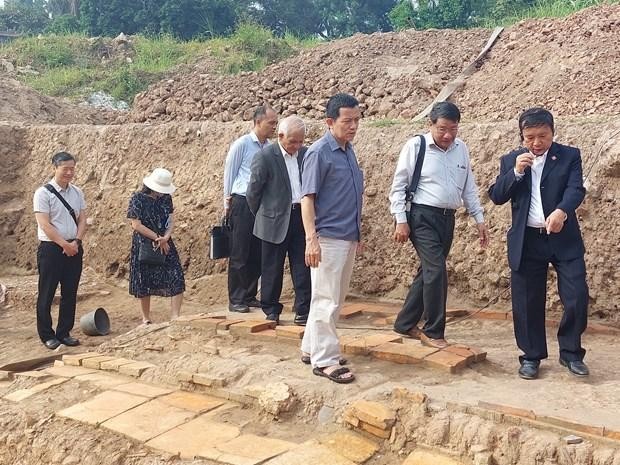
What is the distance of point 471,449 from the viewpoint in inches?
133

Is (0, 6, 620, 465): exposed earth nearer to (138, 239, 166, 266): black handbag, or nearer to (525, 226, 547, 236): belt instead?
(138, 239, 166, 266): black handbag

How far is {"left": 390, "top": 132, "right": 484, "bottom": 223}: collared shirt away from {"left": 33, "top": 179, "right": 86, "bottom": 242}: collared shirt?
9.67 ft

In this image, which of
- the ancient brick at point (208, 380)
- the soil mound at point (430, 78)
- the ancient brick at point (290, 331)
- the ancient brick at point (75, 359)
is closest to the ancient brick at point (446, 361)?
the ancient brick at point (290, 331)

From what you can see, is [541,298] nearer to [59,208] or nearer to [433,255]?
[433,255]

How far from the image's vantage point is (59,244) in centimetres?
598

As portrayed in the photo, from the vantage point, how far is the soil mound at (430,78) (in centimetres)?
822

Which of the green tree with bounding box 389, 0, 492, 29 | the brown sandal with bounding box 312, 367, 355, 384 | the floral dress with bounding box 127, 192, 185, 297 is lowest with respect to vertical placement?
the brown sandal with bounding box 312, 367, 355, 384

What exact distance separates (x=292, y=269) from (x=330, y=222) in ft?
4.61

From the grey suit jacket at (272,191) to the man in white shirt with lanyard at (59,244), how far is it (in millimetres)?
1684

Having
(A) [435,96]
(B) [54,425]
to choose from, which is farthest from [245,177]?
(A) [435,96]

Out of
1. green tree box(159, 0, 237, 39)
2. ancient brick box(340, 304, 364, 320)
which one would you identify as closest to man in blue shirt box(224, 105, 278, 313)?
ancient brick box(340, 304, 364, 320)

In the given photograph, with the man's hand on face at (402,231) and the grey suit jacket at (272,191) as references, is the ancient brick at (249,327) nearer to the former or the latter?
the grey suit jacket at (272,191)

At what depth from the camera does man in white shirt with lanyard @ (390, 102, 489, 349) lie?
4555 millimetres

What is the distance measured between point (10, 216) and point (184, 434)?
6544mm
